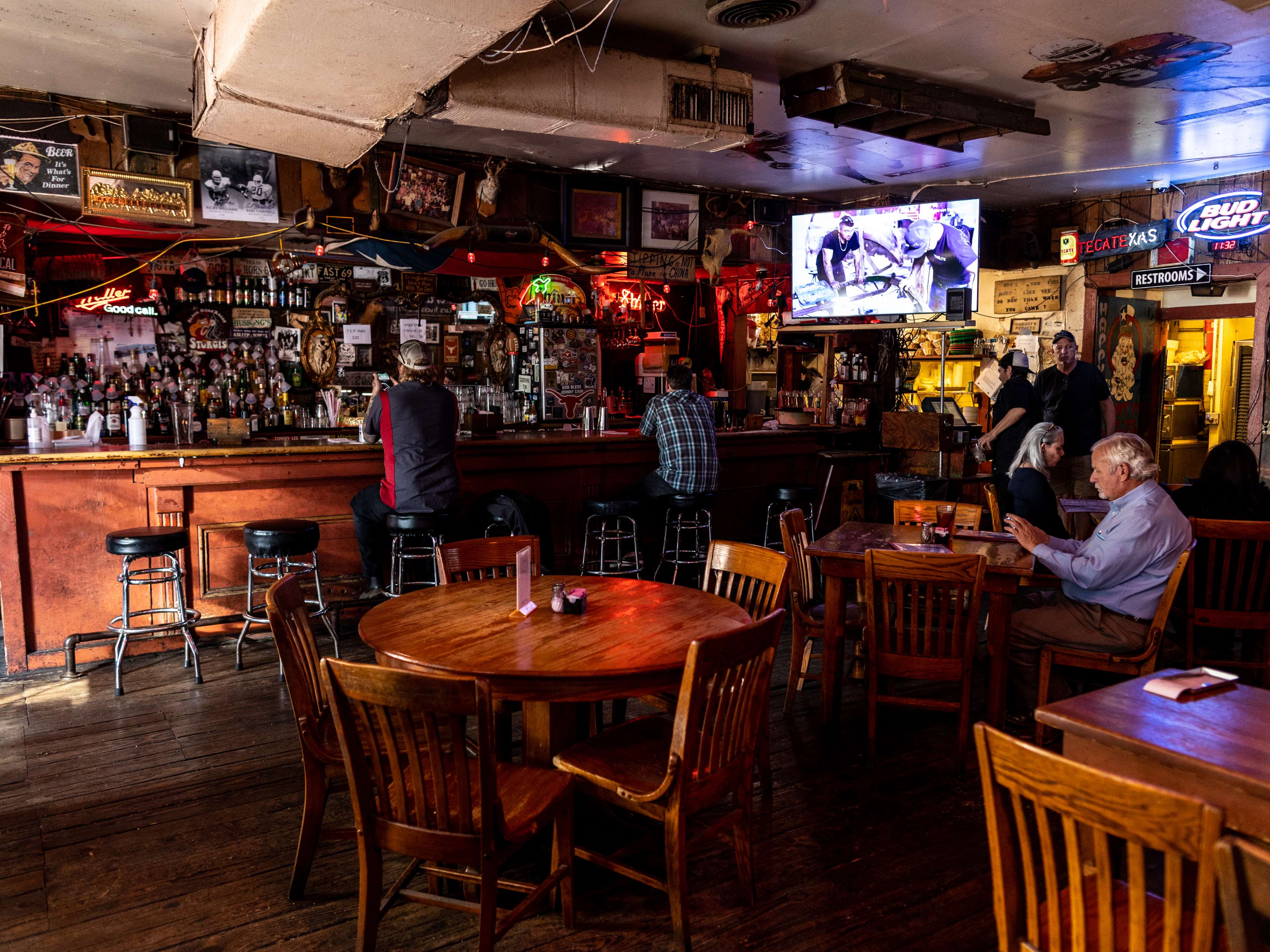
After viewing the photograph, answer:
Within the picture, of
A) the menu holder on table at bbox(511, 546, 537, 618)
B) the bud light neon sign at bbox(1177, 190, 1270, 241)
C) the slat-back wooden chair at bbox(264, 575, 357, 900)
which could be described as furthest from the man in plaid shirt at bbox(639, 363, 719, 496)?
the bud light neon sign at bbox(1177, 190, 1270, 241)

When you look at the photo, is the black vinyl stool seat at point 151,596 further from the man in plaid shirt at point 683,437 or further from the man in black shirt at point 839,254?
the man in black shirt at point 839,254

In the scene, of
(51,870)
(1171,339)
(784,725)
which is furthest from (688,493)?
(1171,339)

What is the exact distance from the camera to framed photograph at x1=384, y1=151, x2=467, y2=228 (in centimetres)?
559

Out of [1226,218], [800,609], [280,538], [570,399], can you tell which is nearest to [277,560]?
[280,538]

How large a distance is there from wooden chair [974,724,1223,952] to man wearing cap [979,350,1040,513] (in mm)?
5235

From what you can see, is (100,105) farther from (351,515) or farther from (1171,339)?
(1171,339)

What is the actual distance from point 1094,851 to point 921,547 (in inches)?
96.1

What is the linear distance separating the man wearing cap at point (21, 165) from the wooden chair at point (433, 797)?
4272 millimetres

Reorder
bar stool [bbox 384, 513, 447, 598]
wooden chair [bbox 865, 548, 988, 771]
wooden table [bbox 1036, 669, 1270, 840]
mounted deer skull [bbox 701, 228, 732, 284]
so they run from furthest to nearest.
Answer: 1. mounted deer skull [bbox 701, 228, 732, 284]
2. bar stool [bbox 384, 513, 447, 598]
3. wooden chair [bbox 865, 548, 988, 771]
4. wooden table [bbox 1036, 669, 1270, 840]

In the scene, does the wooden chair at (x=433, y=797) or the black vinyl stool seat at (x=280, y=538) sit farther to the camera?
the black vinyl stool seat at (x=280, y=538)

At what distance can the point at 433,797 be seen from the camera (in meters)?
2.28

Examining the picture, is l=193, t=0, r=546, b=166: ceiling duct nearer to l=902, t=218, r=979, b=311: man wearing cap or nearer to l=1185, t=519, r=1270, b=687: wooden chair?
l=1185, t=519, r=1270, b=687: wooden chair

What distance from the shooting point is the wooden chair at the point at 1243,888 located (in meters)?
1.17

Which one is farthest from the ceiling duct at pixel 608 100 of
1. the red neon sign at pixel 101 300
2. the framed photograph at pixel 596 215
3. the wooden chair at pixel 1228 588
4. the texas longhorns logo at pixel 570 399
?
the texas longhorns logo at pixel 570 399
